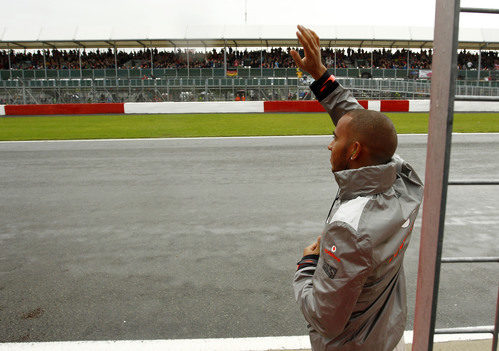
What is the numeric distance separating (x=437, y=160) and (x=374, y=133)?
0.34 metres

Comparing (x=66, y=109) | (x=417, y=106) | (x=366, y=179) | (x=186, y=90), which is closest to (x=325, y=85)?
(x=366, y=179)

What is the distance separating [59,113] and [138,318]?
77.8 ft

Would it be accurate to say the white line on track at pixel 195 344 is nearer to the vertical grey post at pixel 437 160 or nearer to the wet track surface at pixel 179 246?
the wet track surface at pixel 179 246

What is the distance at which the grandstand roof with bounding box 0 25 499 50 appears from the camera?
34.3 m

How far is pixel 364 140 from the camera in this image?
1.58 m

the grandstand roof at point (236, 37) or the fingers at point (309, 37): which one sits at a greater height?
the grandstand roof at point (236, 37)

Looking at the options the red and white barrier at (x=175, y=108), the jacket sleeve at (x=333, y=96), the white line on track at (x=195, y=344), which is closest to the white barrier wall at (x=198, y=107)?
the red and white barrier at (x=175, y=108)

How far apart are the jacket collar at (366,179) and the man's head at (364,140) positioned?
0.07 metres

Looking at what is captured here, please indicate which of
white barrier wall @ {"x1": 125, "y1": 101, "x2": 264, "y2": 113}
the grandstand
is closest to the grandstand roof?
the grandstand

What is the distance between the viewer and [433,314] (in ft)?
6.09

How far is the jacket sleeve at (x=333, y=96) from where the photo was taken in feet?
6.89

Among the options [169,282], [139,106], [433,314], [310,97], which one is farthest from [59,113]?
[433,314]

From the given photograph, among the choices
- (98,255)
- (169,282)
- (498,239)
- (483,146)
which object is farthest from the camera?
(483,146)

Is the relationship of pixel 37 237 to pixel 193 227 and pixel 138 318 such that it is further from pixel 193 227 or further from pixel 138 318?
pixel 138 318
